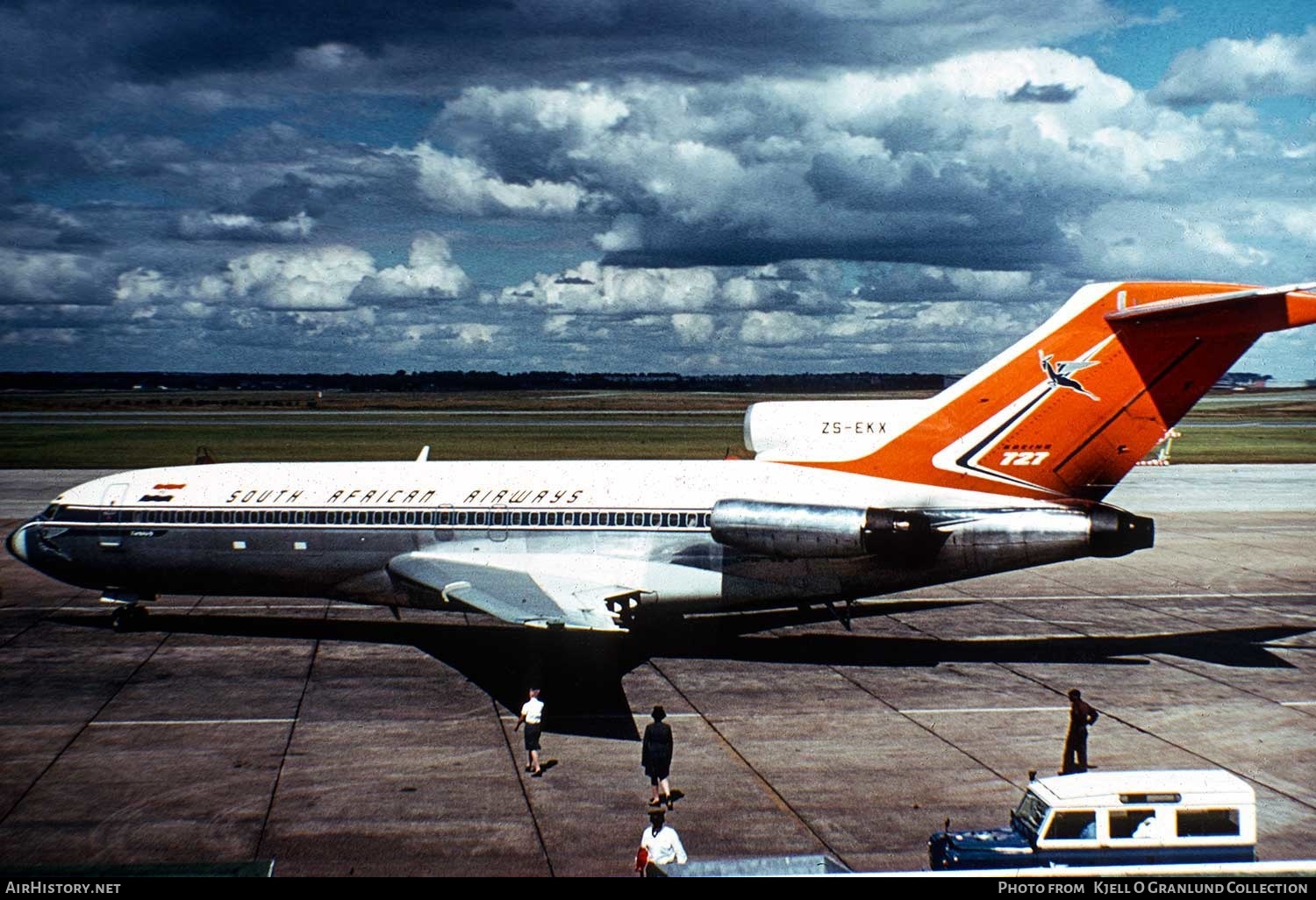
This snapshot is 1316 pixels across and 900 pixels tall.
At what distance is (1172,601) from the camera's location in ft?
96.7

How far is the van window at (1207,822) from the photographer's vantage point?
39.5 ft

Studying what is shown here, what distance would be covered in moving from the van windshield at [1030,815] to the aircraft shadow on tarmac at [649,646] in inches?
338

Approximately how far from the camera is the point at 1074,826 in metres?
12.1

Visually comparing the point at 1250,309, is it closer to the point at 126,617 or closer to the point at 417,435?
the point at 126,617

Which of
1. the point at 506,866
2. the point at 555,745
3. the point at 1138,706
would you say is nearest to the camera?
the point at 506,866

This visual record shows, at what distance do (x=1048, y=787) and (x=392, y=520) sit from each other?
50.4 ft

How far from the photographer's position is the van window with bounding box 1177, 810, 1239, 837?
12055 mm

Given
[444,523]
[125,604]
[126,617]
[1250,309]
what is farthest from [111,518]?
[1250,309]

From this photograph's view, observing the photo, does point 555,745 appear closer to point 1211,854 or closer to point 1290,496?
point 1211,854

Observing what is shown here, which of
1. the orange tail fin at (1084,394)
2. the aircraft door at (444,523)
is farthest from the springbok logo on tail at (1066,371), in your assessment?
the aircraft door at (444,523)

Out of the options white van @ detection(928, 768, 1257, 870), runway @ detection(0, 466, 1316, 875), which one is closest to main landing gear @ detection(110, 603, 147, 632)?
runway @ detection(0, 466, 1316, 875)

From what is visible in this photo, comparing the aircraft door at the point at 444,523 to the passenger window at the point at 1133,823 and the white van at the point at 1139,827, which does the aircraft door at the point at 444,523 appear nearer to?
the white van at the point at 1139,827

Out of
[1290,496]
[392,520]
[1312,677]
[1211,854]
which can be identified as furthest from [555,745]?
[1290,496]

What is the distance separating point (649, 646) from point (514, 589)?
4.78m
